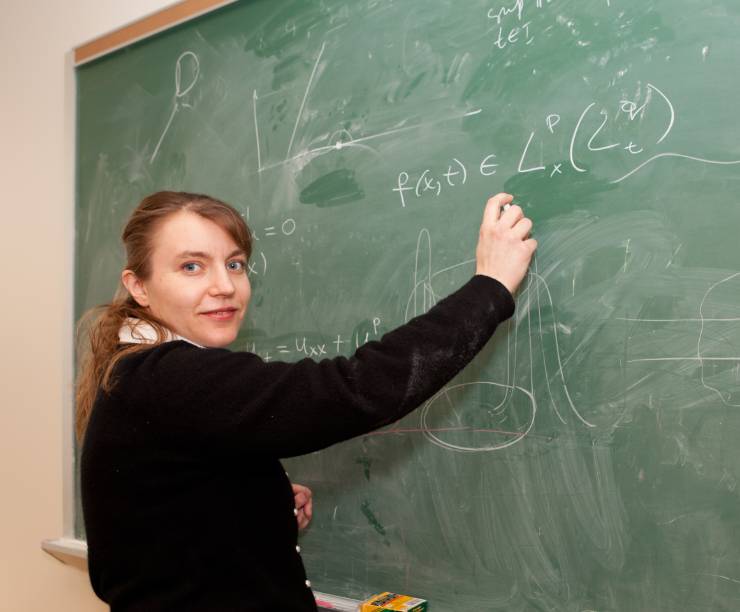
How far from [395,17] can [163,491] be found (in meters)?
1.09

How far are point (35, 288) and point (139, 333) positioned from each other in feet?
4.18

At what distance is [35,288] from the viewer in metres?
2.32

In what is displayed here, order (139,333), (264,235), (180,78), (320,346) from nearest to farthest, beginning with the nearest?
(139,333) < (320,346) < (264,235) < (180,78)

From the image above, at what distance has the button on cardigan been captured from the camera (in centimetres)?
106

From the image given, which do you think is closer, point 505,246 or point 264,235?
point 505,246

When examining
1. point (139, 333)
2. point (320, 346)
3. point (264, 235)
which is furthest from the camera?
point (264, 235)

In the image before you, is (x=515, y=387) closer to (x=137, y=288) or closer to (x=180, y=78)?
(x=137, y=288)

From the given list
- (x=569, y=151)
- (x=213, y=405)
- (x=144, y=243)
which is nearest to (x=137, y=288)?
(x=144, y=243)

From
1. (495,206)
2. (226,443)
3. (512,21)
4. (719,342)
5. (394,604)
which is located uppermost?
(512,21)

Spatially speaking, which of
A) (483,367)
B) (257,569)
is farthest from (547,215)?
(257,569)

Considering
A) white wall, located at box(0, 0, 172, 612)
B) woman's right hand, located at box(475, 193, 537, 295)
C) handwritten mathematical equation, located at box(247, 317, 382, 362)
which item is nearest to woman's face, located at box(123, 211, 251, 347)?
handwritten mathematical equation, located at box(247, 317, 382, 362)

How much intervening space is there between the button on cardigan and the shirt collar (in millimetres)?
102

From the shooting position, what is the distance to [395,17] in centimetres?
154

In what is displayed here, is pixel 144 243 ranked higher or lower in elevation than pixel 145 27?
lower
